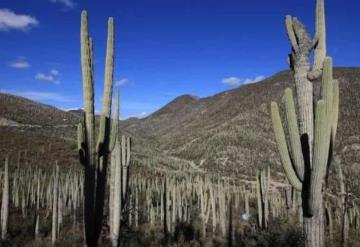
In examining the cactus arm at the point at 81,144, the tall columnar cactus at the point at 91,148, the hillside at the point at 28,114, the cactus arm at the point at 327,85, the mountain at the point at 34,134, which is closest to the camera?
the cactus arm at the point at 327,85

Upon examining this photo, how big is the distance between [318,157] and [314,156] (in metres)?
0.07

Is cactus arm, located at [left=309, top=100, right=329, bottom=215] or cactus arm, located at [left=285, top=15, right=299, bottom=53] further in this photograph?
cactus arm, located at [left=285, top=15, right=299, bottom=53]

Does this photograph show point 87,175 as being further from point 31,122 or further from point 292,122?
point 31,122

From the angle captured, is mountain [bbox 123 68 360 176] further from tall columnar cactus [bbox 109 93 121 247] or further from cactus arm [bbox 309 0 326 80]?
cactus arm [bbox 309 0 326 80]

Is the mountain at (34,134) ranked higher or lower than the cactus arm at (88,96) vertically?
higher

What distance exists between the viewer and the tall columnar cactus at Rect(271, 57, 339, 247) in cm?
621

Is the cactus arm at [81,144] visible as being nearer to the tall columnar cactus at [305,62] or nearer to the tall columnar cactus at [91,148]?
the tall columnar cactus at [91,148]

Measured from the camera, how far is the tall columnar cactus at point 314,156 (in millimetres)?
6215

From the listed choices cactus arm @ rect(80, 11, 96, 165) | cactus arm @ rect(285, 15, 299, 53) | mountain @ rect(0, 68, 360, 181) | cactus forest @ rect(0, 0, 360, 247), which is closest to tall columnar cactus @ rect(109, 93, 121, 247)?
cactus forest @ rect(0, 0, 360, 247)

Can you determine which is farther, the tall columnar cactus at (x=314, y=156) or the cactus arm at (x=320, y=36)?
the cactus arm at (x=320, y=36)

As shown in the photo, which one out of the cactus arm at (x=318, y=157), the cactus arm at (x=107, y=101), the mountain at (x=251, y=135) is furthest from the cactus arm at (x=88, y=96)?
the mountain at (x=251, y=135)

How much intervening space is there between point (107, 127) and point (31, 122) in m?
Result: 65.9

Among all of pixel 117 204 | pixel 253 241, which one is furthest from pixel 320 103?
pixel 253 241

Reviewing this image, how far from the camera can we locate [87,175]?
734cm
